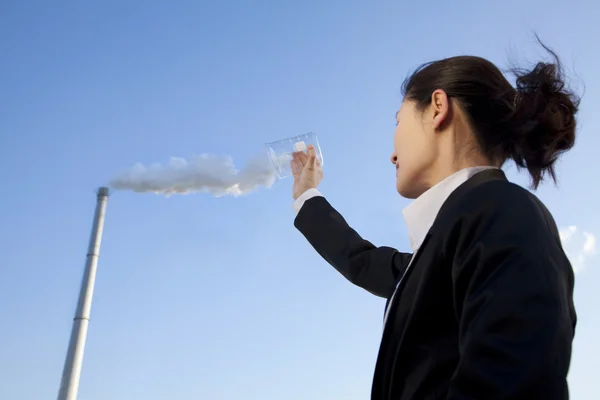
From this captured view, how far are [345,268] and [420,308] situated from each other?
40.0 inches

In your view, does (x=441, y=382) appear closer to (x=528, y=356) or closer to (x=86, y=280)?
(x=528, y=356)

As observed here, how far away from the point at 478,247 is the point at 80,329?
1971 cm

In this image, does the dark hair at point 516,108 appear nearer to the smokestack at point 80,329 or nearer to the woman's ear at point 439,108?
the woman's ear at point 439,108

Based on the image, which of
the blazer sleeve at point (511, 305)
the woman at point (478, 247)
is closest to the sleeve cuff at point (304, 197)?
the woman at point (478, 247)

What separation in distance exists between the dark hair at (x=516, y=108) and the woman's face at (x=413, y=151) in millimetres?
54

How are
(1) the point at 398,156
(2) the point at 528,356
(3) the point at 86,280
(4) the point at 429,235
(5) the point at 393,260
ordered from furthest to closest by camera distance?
(3) the point at 86,280 < (5) the point at 393,260 < (1) the point at 398,156 < (4) the point at 429,235 < (2) the point at 528,356

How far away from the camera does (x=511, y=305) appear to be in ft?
3.80

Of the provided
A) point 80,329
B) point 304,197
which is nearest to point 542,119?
point 304,197

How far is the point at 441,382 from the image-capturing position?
1.31 m

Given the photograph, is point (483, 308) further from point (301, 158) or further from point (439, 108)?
point (301, 158)

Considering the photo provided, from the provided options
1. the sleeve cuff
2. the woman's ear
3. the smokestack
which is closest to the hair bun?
the woman's ear

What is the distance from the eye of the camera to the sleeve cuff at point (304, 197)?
2660 millimetres

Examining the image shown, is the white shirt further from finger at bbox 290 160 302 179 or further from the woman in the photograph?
finger at bbox 290 160 302 179

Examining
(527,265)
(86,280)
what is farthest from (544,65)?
(86,280)
